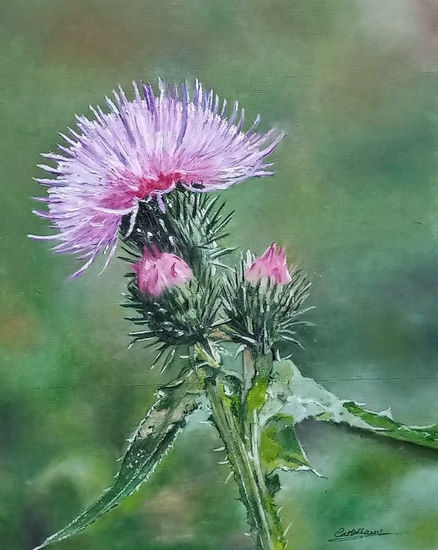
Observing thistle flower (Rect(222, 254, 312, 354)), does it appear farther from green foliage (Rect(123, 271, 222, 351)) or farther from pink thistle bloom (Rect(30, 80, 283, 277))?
pink thistle bloom (Rect(30, 80, 283, 277))

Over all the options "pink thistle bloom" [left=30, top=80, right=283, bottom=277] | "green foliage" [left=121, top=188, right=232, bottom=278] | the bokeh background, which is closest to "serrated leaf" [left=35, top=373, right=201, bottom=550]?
the bokeh background

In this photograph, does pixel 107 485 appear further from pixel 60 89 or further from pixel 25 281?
pixel 60 89

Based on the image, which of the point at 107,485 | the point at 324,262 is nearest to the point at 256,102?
the point at 324,262

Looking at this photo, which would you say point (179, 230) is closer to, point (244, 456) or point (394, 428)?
point (244, 456)

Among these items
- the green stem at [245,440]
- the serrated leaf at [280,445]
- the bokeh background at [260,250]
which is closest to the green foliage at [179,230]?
the bokeh background at [260,250]
